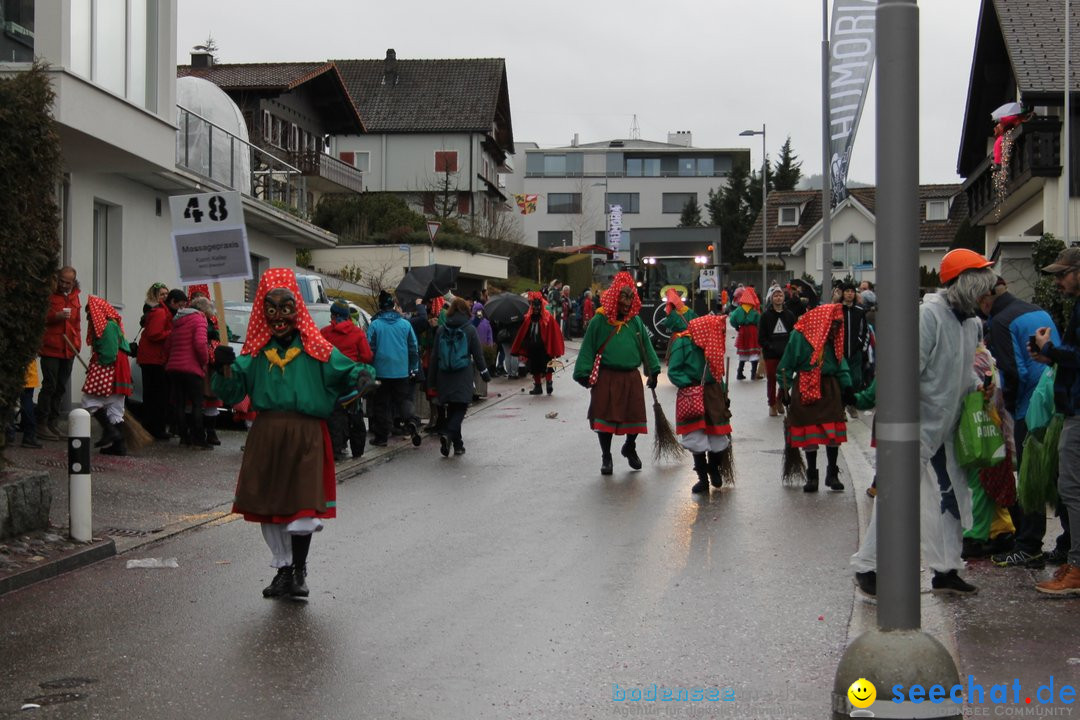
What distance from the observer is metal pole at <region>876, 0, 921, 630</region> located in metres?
5.03

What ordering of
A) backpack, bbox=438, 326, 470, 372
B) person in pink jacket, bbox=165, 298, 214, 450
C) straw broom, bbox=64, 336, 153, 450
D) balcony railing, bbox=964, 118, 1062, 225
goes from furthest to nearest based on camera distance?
balcony railing, bbox=964, 118, 1062, 225, backpack, bbox=438, 326, 470, 372, person in pink jacket, bbox=165, 298, 214, 450, straw broom, bbox=64, 336, 153, 450

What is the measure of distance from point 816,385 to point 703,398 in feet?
3.46

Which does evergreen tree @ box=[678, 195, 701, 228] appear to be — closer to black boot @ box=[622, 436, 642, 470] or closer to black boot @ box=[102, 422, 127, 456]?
black boot @ box=[622, 436, 642, 470]

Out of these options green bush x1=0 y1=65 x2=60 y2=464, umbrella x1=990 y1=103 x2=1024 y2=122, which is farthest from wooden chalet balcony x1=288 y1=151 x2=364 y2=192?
green bush x1=0 y1=65 x2=60 y2=464

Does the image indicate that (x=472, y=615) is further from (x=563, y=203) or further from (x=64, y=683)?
(x=563, y=203)

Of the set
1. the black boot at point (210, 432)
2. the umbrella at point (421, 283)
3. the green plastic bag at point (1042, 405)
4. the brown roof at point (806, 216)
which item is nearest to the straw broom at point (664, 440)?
the black boot at point (210, 432)

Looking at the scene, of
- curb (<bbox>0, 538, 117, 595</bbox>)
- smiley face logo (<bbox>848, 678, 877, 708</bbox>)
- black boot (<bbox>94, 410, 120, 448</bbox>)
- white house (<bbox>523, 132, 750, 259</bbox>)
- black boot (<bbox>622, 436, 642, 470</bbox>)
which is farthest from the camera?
white house (<bbox>523, 132, 750, 259</bbox>)

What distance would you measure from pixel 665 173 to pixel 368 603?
9228 centimetres

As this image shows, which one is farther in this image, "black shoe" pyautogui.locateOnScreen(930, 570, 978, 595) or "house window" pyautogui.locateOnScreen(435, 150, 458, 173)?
"house window" pyautogui.locateOnScreen(435, 150, 458, 173)

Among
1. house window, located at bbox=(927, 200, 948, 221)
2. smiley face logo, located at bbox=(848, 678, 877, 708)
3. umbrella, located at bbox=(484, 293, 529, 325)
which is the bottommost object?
smiley face logo, located at bbox=(848, 678, 877, 708)

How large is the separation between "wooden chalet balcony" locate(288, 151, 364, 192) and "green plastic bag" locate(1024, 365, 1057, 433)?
123ft

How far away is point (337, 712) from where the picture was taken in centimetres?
579

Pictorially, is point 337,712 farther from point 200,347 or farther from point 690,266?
point 690,266

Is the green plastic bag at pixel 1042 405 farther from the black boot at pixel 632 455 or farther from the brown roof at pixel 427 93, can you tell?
the brown roof at pixel 427 93
